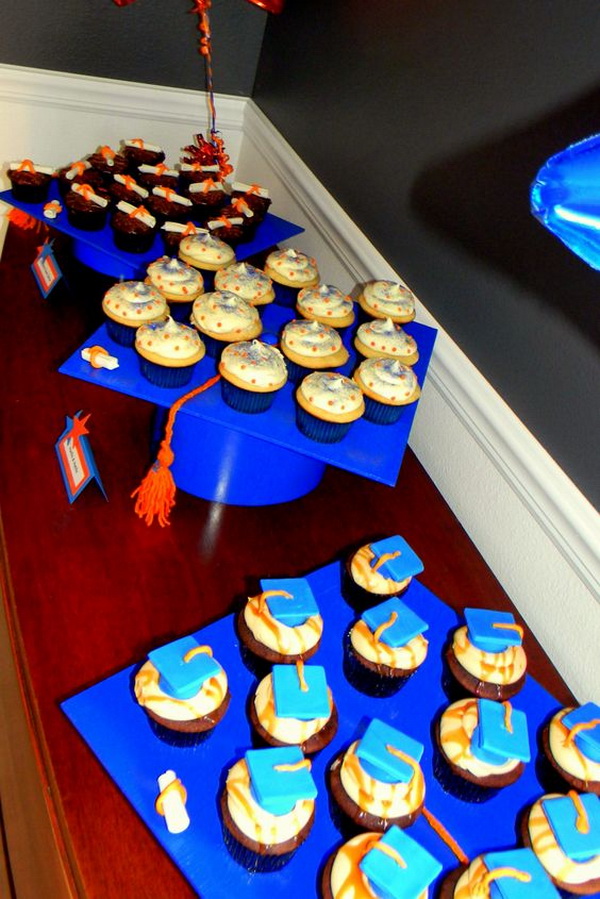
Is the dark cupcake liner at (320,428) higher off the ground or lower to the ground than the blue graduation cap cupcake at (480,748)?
higher

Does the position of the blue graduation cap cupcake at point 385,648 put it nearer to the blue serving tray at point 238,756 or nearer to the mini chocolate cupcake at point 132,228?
the blue serving tray at point 238,756

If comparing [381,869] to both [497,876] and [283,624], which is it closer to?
[497,876]

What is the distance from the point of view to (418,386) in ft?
3.93

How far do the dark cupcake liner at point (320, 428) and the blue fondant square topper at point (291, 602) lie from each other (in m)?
0.27

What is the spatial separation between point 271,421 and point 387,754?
529 millimetres

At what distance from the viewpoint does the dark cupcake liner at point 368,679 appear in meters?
0.92

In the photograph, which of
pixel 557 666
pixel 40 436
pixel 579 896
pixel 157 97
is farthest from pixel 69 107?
pixel 579 896

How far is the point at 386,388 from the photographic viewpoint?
1145mm

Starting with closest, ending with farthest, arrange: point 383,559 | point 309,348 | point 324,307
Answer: point 383,559 < point 309,348 < point 324,307

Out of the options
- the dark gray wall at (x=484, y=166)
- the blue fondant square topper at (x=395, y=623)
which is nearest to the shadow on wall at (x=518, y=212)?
the dark gray wall at (x=484, y=166)

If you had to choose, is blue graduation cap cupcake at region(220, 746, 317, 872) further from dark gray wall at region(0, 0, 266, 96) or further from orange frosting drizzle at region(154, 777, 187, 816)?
dark gray wall at region(0, 0, 266, 96)

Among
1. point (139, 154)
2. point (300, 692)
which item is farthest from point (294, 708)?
point (139, 154)

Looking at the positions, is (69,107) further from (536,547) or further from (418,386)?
(536,547)

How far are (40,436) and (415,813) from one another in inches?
33.8
